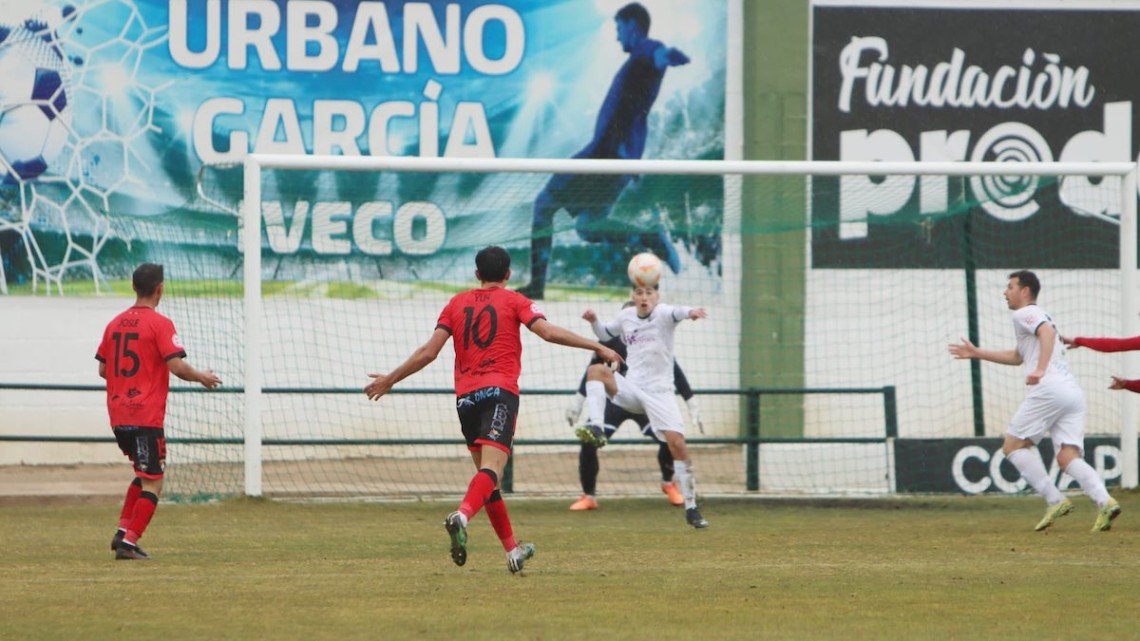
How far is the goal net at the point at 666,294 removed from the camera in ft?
56.2

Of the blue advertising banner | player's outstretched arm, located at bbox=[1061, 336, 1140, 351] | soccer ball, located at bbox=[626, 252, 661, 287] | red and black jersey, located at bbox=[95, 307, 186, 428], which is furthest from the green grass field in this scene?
the blue advertising banner

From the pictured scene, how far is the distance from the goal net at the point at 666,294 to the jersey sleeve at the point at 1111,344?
4887 mm

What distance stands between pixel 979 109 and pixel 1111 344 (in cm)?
901

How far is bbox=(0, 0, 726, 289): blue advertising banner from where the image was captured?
60.1 ft

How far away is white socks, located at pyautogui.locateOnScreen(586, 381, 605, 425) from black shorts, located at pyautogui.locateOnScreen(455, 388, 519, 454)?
4.63 m

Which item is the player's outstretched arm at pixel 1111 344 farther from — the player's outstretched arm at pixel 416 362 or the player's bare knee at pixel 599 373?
the player's outstretched arm at pixel 416 362

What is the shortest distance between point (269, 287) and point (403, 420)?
2280mm

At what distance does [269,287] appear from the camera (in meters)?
18.4

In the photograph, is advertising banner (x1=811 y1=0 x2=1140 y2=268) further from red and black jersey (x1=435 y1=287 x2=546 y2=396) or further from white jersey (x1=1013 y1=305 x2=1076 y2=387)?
red and black jersey (x1=435 y1=287 x2=546 y2=396)

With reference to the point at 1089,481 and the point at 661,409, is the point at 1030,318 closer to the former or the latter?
the point at 1089,481

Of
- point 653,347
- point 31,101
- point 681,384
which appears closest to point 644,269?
point 653,347

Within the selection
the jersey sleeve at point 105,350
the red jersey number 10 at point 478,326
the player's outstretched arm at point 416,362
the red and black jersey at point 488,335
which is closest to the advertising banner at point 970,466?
the red and black jersey at point 488,335

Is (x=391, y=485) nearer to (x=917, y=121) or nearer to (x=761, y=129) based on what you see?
(x=761, y=129)

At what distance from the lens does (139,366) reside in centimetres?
1000
